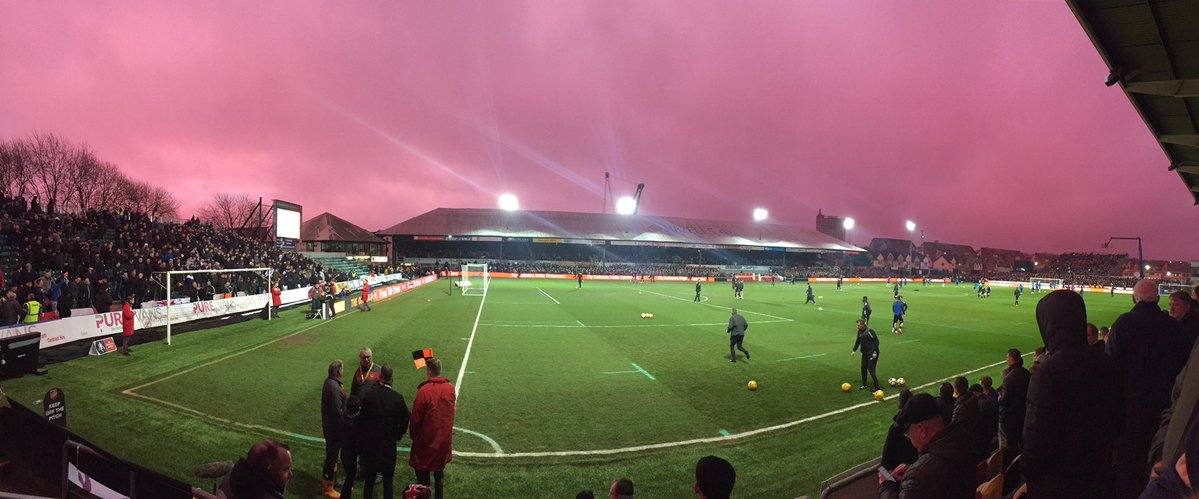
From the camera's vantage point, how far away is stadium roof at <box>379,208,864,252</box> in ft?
268

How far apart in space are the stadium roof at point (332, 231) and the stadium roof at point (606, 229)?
3.49 meters

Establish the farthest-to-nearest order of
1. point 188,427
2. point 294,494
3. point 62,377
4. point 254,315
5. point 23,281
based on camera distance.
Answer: point 254,315
point 23,281
point 62,377
point 188,427
point 294,494

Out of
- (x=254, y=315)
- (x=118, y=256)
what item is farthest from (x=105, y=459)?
(x=118, y=256)

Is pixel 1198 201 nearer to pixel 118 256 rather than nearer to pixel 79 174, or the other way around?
pixel 118 256

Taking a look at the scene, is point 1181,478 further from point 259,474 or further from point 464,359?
point 464,359

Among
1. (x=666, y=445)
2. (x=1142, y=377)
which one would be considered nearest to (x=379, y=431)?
(x=666, y=445)

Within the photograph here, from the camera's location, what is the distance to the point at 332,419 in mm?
6750

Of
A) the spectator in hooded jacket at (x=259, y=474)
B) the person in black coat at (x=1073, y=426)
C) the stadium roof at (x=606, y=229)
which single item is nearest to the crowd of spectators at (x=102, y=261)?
the spectator in hooded jacket at (x=259, y=474)

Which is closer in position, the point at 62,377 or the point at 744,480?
the point at 744,480

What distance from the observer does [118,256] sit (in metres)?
22.4

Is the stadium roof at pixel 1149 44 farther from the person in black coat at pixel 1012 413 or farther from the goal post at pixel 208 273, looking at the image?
the goal post at pixel 208 273

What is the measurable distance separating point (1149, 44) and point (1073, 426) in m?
9.20

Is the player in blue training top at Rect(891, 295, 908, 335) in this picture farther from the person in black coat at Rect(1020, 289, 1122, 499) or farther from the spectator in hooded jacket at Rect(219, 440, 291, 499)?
the spectator in hooded jacket at Rect(219, 440, 291, 499)

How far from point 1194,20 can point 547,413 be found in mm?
12232
